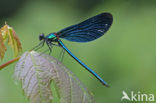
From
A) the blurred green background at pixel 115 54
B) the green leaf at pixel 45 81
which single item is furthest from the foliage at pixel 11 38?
the blurred green background at pixel 115 54

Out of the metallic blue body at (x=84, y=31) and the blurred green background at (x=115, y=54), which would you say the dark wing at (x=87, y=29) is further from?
the blurred green background at (x=115, y=54)

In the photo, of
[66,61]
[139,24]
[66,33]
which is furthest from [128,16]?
[66,33]

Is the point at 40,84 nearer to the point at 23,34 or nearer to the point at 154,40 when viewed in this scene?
the point at 154,40

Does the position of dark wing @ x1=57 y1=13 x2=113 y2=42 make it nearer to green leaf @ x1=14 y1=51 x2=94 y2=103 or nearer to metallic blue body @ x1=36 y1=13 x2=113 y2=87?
metallic blue body @ x1=36 y1=13 x2=113 y2=87

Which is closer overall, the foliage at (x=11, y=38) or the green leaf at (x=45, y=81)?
the green leaf at (x=45, y=81)

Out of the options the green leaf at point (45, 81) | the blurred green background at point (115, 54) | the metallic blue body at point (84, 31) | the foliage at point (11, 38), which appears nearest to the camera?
the green leaf at point (45, 81)

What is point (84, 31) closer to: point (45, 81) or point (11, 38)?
point (11, 38)
